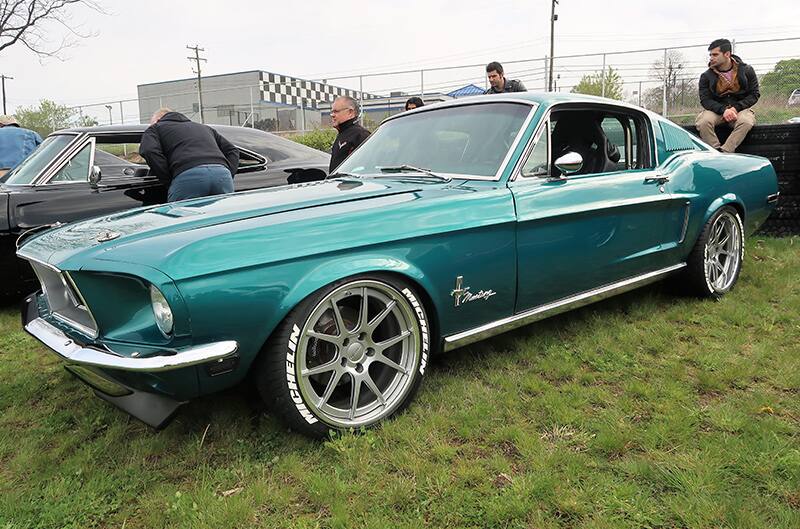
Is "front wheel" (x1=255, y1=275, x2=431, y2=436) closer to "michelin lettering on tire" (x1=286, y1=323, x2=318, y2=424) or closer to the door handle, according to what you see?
"michelin lettering on tire" (x1=286, y1=323, x2=318, y2=424)

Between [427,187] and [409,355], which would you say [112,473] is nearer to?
[409,355]

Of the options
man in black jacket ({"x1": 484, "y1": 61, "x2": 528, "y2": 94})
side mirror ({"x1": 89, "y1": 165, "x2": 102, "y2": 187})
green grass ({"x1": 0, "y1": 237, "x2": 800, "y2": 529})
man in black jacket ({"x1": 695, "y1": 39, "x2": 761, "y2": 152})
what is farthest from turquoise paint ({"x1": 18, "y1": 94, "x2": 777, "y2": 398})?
man in black jacket ({"x1": 484, "y1": 61, "x2": 528, "y2": 94})

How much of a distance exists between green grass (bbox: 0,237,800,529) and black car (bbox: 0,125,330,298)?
1414 millimetres

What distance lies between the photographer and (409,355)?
2.50 m

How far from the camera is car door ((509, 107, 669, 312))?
282 cm

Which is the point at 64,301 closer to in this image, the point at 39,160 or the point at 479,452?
the point at 479,452

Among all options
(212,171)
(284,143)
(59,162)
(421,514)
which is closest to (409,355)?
(421,514)

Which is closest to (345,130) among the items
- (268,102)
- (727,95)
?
(727,95)

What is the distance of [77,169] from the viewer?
4.68 metres

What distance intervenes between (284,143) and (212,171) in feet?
4.93

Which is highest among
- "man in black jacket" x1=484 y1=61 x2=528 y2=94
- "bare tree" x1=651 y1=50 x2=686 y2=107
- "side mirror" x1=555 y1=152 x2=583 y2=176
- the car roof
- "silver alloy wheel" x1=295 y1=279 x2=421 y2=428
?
"bare tree" x1=651 y1=50 x2=686 y2=107

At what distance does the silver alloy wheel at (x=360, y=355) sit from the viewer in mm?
2291

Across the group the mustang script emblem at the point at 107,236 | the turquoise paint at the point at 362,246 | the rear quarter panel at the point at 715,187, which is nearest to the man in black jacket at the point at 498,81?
the rear quarter panel at the point at 715,187

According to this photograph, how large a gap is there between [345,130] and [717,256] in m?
3.03
